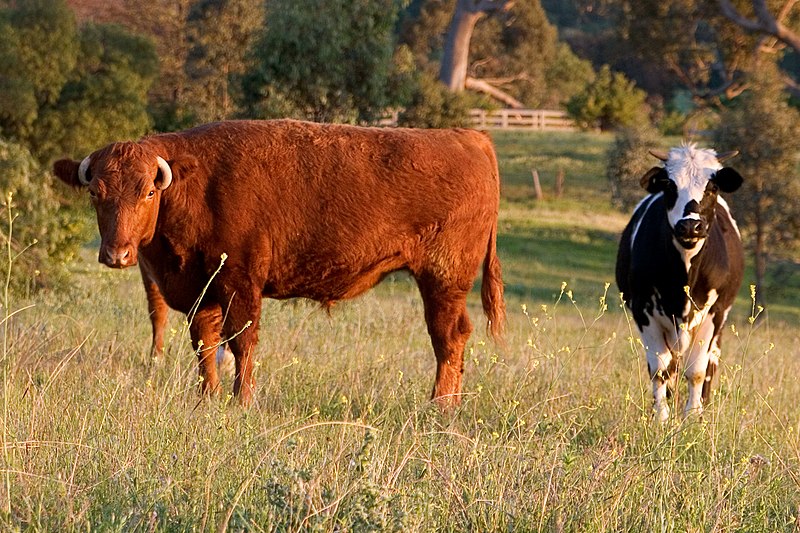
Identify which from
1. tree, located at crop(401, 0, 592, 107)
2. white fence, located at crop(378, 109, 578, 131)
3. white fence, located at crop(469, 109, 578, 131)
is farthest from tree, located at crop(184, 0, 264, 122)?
white fence, located at crop(469, 109, 578, 131)

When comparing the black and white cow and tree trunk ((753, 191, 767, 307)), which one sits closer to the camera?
the black and white cow

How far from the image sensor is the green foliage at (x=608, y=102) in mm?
58125

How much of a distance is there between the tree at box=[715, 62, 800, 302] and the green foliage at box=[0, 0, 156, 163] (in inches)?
692

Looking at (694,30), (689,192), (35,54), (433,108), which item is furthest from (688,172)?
(35,54)

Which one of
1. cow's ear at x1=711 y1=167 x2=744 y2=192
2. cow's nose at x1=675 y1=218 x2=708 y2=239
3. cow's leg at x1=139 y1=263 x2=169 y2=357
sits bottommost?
cow's leg at x1=139 y1=263 x2=169 y2=357

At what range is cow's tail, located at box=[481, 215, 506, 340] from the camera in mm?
8812

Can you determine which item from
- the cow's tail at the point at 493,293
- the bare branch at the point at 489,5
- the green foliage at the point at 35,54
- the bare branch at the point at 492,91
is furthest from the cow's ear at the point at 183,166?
the bare branch at the point at 492,91

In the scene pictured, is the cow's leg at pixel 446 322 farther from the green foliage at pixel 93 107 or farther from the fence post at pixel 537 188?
the fence post at pixel 537 188

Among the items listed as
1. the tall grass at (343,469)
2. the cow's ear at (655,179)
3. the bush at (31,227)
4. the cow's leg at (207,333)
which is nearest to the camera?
the tall grass at (343,469)

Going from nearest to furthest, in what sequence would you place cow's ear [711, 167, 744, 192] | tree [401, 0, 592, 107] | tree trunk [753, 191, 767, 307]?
cow's ear [711, 167, 744, 192]
tree trunk [753, 191, 767, 307]
tree [401, 0, 592, 107]

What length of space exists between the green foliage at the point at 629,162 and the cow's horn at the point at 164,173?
3181 cm

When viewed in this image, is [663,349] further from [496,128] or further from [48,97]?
[496,128]

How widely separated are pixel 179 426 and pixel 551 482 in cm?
173

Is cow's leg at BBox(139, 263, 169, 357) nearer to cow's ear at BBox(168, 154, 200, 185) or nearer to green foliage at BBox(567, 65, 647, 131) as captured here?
cow's ear at BBox(168, 154, 200, 185)
